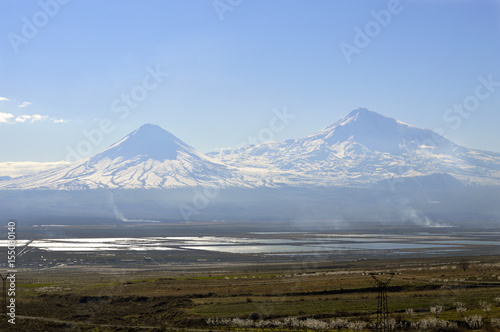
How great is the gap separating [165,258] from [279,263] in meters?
18.7

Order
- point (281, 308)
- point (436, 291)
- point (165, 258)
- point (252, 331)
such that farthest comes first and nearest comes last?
point (165, 258), point (436, 291), point (281, 308), point (252, 331)

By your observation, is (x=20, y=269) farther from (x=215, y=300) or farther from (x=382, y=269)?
(x=382, y=269)

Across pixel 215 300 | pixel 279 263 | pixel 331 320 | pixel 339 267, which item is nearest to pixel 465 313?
pixel 331 320

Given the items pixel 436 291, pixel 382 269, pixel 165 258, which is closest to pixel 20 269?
pixel 165 258

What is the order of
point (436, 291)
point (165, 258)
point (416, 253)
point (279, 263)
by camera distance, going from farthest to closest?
1. point (416, 253)
2. point (165, 258)
3. point (279, 263)
4. point (436, 291)

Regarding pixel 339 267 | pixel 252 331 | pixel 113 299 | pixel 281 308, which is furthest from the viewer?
pixel 339 267

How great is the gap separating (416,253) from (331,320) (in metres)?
58.7

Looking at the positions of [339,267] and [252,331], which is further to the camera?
[339,267]

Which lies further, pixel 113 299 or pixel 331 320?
pixel 113 299

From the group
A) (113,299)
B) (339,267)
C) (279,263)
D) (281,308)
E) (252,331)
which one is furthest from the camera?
(279,263)

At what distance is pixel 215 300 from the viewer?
4841 centimetres

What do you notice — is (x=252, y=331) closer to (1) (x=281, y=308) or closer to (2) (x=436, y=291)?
(1) (x=281, y=308)

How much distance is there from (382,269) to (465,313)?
1196 inches

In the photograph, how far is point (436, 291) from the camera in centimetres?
4738
